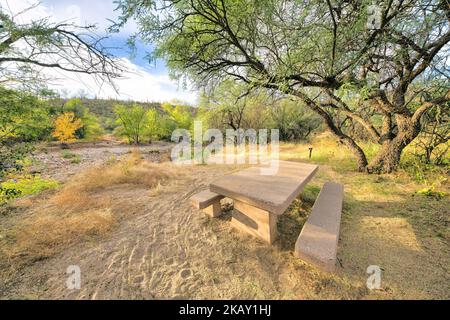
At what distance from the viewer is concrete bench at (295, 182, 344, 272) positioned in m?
1.33

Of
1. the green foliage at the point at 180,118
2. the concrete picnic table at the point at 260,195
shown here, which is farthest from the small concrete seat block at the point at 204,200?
the green foliage at the point at 180,118

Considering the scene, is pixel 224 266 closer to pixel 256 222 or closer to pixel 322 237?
pixel 256 222

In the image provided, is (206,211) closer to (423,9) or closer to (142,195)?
(142,195)

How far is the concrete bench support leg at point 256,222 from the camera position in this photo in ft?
7.06

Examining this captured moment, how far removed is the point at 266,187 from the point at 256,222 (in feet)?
1.55

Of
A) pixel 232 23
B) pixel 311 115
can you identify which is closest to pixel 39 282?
pixel 232 23

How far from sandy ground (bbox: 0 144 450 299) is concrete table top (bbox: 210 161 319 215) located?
2.01 feet

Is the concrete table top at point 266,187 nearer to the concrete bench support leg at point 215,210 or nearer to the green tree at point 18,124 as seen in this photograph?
the concrete bench support leg at point 215,210

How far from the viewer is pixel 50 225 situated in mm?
2473

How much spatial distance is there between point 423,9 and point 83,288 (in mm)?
5367

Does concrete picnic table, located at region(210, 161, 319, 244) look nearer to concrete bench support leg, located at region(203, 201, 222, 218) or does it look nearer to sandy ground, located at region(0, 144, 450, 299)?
sandy ground, located at region(0, 144, 450, 299)

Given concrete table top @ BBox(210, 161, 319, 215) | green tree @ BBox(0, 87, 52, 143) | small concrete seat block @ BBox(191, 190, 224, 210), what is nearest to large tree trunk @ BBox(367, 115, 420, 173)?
concrete table top @ BBox(210, 161, 319, 215)

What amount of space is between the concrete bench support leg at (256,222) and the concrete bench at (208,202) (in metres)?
0.34
